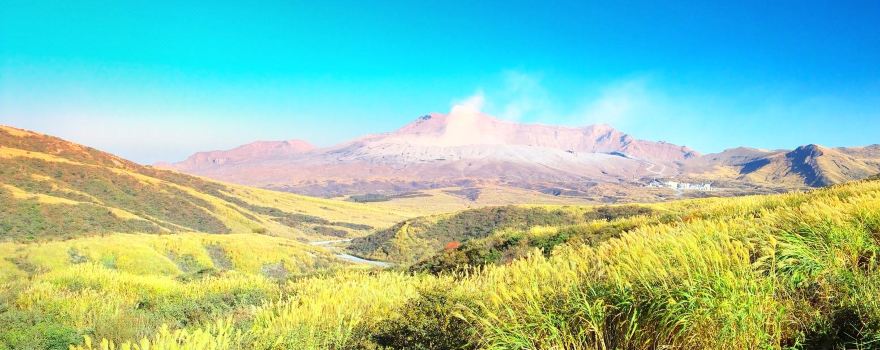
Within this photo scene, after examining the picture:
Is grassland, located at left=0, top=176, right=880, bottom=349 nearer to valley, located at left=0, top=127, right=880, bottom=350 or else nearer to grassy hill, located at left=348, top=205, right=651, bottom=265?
valley, located at left=0, top=127, right=880, bottom=350

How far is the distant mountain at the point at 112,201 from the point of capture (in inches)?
2343

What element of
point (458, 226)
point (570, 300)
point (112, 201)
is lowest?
point (458, 226)

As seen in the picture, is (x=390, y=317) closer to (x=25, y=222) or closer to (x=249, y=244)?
(x=249, y=244)

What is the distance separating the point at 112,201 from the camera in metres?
81.7

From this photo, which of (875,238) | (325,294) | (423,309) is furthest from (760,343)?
(325,294)

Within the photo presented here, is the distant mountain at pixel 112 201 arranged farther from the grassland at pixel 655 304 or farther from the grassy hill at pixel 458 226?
the grassland at pixel 655 304

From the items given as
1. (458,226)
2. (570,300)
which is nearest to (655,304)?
(570,300)

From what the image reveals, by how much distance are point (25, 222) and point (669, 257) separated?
73.1m

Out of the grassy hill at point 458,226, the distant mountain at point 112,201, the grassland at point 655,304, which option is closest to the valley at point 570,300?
the grassland at point 655,304

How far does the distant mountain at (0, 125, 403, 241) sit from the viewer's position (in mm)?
59500

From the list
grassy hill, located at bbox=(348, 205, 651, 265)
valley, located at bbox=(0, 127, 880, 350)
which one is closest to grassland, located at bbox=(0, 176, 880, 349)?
valley, located at bbox=(0, 127, 880, 350)

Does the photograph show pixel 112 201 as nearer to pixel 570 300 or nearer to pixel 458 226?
pixel 458 226

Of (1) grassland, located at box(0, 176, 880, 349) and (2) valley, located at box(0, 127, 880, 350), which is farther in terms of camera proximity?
(2) valley, located at box(0, 127, 880, 350)

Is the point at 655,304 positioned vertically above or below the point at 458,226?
above
